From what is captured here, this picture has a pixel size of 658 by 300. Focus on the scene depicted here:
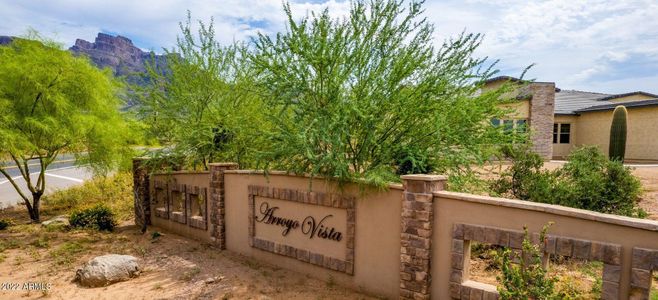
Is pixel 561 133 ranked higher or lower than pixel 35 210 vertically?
higher

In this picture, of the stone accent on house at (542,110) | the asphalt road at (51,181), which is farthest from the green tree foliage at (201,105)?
the stone accent on house at (542,110)

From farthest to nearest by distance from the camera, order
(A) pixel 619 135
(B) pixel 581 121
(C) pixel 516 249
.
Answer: (B) pixel 581 121, (A) pixel 619 135, (C) pixel 516 249

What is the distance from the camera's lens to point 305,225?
300 inches

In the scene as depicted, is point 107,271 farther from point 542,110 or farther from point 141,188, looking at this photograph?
point 542,110

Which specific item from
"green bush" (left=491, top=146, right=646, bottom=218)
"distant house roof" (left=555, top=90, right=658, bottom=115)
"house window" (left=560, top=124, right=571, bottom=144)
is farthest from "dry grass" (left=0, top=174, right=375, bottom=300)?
"house window" (left=560, top=124, right=571, bottom=144)

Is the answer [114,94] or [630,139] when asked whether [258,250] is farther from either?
[630,139]

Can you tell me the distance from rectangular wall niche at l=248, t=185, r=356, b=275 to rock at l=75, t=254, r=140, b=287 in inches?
106

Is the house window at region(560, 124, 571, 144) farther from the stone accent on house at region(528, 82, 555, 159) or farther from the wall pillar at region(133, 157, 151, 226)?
the wall pillar at region(133, 157, 151, 226)

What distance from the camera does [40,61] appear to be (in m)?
11.6

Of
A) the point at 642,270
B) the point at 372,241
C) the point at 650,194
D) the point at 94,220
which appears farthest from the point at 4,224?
the point at 650,194

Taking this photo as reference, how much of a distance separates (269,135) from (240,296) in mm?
3240

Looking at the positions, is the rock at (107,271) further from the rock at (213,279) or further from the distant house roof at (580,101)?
the distant house roof at (580,101)

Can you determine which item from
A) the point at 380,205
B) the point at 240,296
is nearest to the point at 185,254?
the point at 240,296

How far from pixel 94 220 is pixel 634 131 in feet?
106
